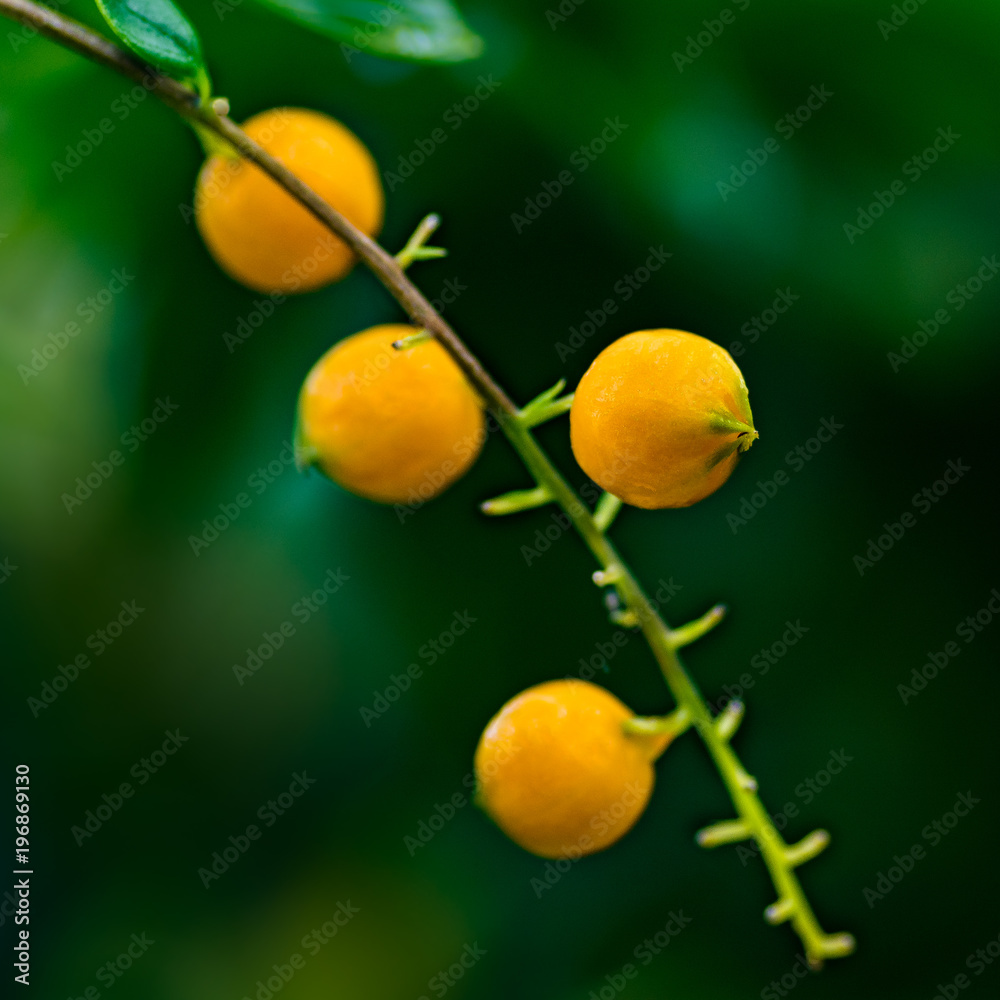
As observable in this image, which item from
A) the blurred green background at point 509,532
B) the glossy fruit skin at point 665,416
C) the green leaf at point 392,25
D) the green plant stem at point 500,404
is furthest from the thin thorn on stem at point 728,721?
the green leaf at point 392,25

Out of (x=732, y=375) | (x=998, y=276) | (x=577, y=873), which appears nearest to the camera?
(x=732, y=375)

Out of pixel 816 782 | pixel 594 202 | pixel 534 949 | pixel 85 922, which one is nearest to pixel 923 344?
pixel 594 202

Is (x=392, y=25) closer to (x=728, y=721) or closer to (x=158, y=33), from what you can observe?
(x=158, y=33)

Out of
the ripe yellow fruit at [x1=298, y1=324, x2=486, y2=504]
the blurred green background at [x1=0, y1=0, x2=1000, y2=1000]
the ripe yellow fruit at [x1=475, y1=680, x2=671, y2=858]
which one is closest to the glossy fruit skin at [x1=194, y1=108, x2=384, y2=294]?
the ripe yellow fruit at [x1=298, y1=324, x2=486, y2=504]

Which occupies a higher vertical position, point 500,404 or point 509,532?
point 500,404

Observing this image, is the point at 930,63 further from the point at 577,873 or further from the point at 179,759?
the point at 179,759

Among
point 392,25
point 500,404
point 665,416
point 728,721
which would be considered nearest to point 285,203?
point 392,25

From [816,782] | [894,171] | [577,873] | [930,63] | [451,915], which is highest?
[930,63]
